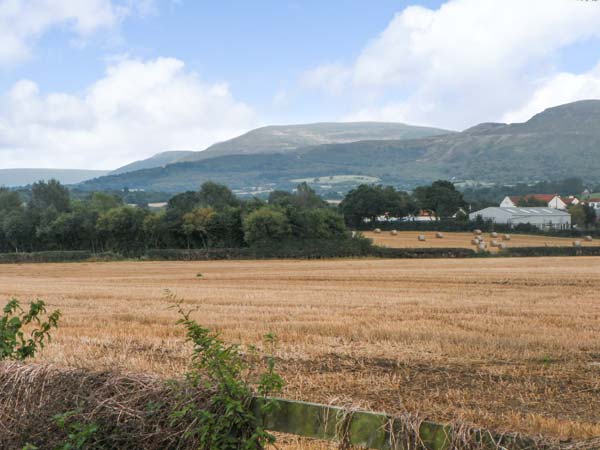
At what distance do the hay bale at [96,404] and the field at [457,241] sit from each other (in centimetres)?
6024

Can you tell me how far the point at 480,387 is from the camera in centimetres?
919

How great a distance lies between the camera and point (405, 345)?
12.6 metres

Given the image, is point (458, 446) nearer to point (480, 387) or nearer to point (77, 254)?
point (480, 387)

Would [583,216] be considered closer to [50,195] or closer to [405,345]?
[50,195]

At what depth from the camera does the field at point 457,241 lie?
6875cm

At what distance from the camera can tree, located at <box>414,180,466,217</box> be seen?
12019 cm

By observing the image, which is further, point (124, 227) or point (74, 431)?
point (124, 227)

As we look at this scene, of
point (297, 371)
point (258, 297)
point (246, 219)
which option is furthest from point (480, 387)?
point (246, 219)

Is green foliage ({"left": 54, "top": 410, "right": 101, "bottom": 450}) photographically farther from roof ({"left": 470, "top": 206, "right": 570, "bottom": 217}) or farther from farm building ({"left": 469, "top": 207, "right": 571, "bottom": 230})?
roof ({"left": 470, "top": 206, "right": 570, "bottom": 217})

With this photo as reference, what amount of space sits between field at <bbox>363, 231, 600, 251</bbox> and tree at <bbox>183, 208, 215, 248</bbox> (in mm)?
18501

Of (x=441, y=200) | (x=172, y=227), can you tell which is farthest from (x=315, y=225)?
(x=441, y=200)

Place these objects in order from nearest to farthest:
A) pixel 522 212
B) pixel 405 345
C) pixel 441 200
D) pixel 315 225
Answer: pixel 405 345
pixel 315 225
pixel 441 200
pixel 522 212

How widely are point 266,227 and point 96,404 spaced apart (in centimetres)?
6027

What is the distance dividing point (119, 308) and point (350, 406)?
16.0m
